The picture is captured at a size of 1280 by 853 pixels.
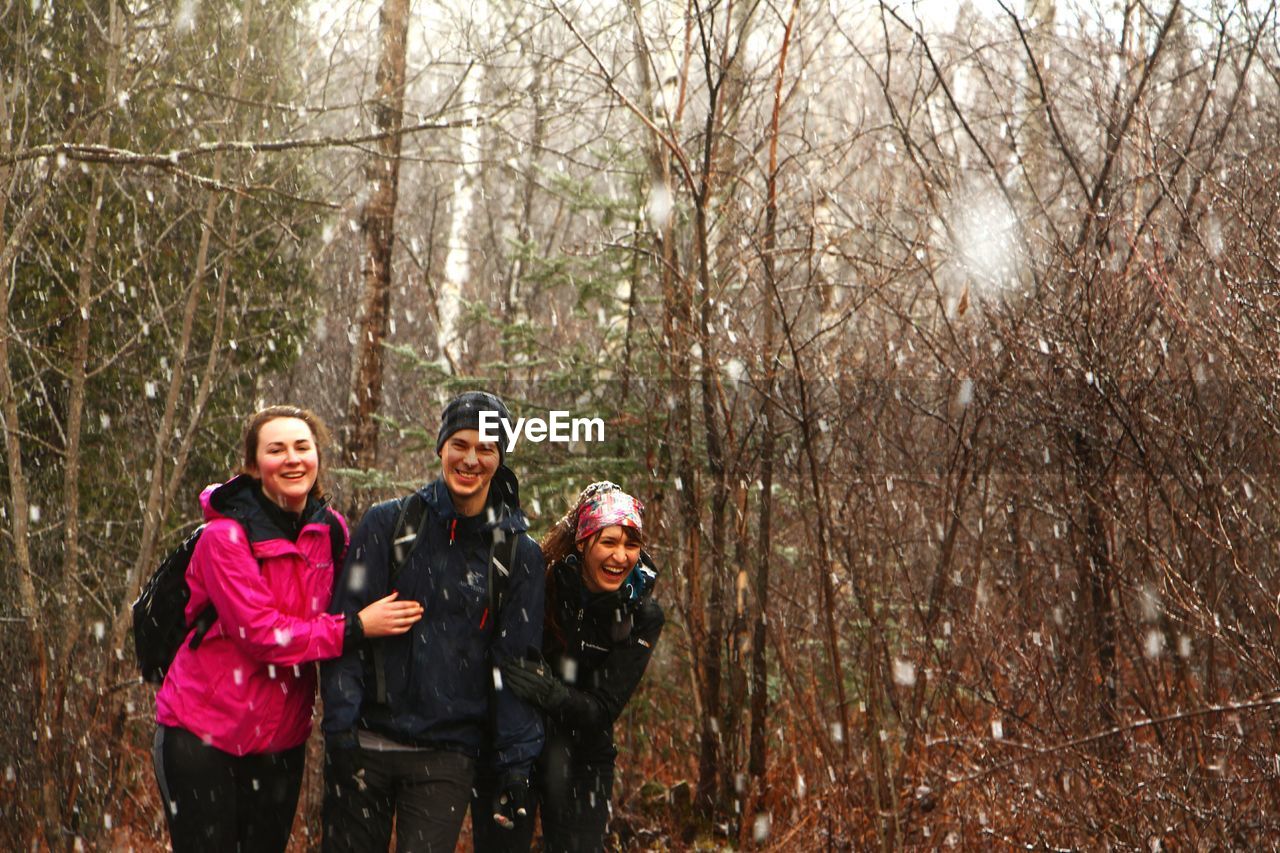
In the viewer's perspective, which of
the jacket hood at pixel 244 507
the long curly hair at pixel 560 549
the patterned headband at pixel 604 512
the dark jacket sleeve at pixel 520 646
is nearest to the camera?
the jacket hood at pixel 244 507

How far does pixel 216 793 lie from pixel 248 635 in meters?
0.52

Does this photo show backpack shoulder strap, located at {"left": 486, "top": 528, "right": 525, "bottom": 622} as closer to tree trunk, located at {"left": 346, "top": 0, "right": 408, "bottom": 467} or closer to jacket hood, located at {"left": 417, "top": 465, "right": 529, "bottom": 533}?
jacket hood, located at {"left": 417, "top": 465, "right": 529, "bottom": 533}

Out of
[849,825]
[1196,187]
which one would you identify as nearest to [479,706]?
[849,825]

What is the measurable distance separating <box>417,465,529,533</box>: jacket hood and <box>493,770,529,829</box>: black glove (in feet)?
2.63

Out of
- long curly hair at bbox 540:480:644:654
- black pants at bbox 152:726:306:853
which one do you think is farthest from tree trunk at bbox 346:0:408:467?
black pants at bbox 152:726:306:853

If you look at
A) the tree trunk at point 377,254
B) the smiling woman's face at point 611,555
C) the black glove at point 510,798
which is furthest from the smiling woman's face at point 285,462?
the tree trunk at point 377,254

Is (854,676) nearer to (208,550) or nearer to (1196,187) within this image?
(1196,187)

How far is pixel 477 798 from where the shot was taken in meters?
3.93

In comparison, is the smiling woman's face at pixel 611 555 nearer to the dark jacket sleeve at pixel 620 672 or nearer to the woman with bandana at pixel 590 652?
the woman with bandana at pixel 590 652

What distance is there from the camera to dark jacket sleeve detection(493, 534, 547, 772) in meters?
3.69

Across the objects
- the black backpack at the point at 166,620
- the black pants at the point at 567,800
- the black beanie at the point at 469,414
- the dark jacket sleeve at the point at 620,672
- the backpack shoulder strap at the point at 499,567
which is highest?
the black beanie at the point at 469,414

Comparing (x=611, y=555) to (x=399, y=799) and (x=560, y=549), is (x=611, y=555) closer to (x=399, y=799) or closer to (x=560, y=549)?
(x=560, y=549)

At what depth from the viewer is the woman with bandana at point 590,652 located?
3.94 m

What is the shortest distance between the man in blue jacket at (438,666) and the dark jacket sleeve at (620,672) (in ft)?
0.96
